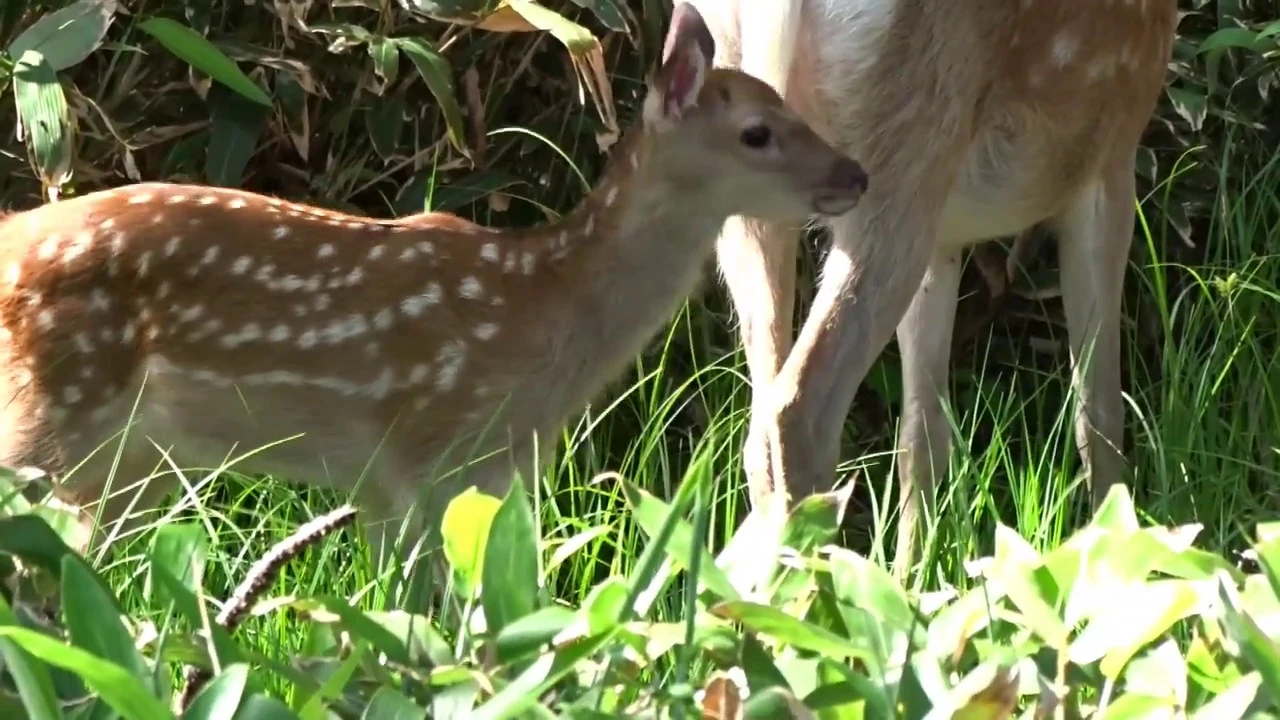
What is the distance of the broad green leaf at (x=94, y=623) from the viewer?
1.03 meters

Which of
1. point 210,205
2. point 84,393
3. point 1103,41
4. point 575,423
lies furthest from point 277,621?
point 1103,41

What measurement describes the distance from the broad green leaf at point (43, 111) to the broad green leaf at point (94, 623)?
156cm

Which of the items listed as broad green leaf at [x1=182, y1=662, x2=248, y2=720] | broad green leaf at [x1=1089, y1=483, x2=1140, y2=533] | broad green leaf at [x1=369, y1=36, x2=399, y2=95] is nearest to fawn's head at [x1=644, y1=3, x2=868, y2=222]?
broad green leaf at [x1=369, y1=36, x2=399, y2=95]

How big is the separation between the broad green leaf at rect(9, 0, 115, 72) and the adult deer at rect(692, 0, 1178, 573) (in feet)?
2.91

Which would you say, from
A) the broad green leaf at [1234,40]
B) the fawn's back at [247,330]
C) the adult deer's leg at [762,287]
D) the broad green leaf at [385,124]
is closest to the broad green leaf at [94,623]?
the fawn's back at [247,330]

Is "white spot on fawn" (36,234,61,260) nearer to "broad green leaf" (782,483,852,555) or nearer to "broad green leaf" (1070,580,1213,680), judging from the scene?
"broad green leaf" (782,483,852,555)

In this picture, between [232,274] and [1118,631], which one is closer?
[1118,631]

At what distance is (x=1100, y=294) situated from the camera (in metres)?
2.86

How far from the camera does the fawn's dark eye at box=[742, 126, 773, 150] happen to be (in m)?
2.47

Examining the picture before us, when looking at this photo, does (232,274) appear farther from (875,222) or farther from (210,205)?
(875,222)

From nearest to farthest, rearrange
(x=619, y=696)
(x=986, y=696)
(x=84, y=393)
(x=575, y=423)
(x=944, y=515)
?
(x=986, y=696), (x=619, y=696), (x=84, y=393), (x=944, y=515), (x=575, y=423)

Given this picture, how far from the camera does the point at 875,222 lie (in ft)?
7.72

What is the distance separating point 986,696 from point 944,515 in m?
1.43

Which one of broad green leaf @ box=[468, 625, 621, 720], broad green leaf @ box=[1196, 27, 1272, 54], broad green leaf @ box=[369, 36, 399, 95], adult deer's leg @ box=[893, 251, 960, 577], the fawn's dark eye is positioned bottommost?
adult deer's leg @ box=[893, 251, 960, 577]
